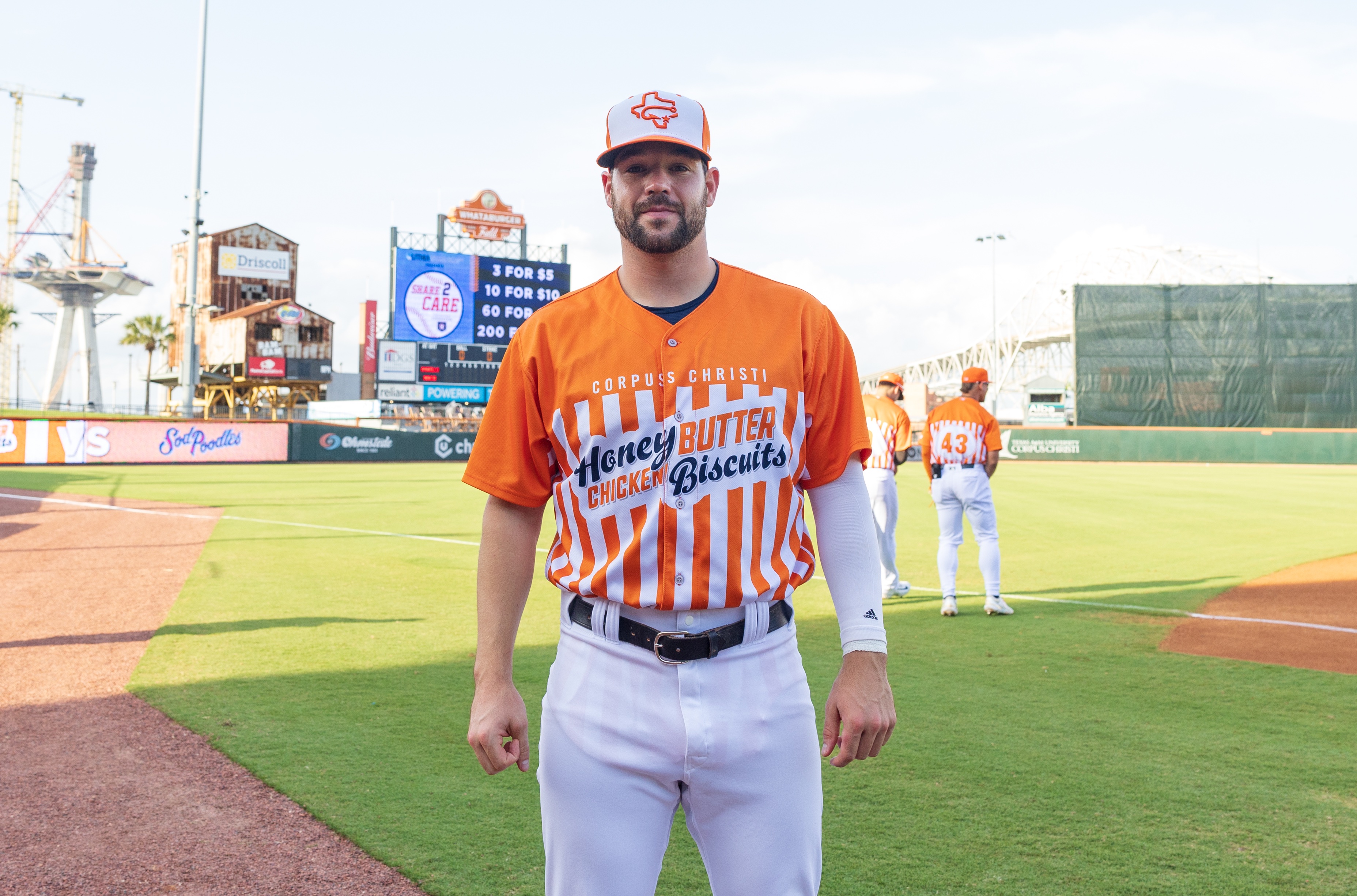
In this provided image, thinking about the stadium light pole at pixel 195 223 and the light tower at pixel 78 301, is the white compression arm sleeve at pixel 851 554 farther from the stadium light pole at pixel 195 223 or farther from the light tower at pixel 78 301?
the light tower at pixel 78 301

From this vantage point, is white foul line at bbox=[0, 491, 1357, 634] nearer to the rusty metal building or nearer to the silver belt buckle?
the silver belt buckle

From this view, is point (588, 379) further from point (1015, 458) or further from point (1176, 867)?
point (1015, 458)

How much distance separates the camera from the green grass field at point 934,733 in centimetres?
362

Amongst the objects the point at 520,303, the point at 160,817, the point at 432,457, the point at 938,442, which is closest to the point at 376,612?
the point at 160,817

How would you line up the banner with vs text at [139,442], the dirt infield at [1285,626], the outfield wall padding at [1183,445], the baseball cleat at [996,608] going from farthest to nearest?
the outfield wall padding at [1183,445]
the banner with vs text at [139,442]
the baseball cleat at [996,608]
the dirt infield at [1285,626]

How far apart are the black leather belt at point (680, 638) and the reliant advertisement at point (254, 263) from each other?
68867mm

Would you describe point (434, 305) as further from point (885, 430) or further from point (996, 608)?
point (996, 608)

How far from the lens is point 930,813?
403 cm

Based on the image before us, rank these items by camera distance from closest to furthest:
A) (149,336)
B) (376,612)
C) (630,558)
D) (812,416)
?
(630,558)
(812,416)
(376,612)
(149,336)

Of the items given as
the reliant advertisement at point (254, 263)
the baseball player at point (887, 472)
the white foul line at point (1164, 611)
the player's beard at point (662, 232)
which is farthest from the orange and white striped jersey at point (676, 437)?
the reliant advertisement at point (254, 263)

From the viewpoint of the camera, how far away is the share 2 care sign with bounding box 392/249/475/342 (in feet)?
163

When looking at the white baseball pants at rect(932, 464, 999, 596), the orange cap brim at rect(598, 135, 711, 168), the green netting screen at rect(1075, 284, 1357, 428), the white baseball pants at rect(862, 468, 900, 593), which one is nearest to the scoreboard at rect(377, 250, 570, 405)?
the green netting screen at rect(1075, 284, 1357, 428)

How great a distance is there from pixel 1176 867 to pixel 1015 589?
258 inches

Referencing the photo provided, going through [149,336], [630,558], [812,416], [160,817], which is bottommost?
[160,817]
